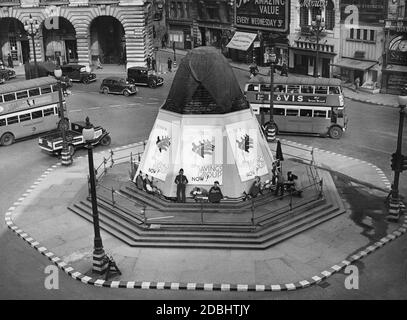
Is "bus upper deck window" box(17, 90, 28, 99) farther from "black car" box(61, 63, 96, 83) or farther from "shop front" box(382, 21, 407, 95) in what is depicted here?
"shop front" box(382, 21, 407, 95)

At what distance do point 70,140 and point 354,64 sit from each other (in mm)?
28904

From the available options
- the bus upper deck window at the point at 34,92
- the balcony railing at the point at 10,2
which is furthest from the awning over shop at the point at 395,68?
the balcony railing at the point at 10,2

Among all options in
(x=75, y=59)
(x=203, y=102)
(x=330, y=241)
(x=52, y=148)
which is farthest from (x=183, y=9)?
(x=330, y=241)

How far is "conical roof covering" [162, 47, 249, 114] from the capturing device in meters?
27.6

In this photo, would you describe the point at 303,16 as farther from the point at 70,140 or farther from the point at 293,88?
the point at 70,140

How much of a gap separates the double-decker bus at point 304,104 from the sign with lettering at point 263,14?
22.6 meters

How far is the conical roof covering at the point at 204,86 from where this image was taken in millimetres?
27562

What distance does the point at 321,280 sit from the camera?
22094mm

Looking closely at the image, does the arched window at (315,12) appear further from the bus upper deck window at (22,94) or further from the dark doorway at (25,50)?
the dark doorway at (25,50)

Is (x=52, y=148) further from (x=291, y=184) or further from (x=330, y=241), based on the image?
(x=330, y=241)

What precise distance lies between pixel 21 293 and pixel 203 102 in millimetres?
11544

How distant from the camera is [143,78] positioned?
5803 cm

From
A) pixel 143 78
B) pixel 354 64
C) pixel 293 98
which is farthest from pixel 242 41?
pixel 293 98
